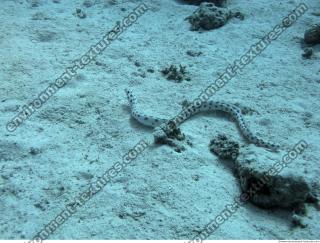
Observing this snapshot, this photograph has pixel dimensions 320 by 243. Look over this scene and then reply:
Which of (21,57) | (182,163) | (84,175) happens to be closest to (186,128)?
(182,163)

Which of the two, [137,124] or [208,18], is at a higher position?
[208,18]

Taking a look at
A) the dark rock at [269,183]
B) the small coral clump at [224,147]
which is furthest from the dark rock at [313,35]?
the dark rock at [269,183]

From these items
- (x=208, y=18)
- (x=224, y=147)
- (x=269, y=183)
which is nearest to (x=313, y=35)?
(x=208, y=18)

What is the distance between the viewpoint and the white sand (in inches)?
183

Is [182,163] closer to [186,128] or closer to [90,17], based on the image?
[186,128]

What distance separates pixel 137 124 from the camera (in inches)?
255

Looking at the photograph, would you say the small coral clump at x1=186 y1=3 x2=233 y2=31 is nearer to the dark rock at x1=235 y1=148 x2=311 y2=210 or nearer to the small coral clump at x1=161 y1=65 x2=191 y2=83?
the small coral clump at x1=161 y1=65 x2=191 y2=83

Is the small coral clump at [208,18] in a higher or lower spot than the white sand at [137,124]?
higher

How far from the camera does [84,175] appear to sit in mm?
5227

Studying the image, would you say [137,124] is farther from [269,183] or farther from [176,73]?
[269,183]

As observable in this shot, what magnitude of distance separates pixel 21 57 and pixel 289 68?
6.04 meters

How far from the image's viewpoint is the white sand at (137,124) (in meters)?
4.64

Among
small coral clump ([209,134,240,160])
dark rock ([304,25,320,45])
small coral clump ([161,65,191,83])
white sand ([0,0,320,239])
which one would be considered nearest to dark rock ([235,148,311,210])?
white sand ([0,0,320,239])

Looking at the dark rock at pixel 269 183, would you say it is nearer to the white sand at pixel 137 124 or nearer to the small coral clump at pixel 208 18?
the white sand at pixel 137 124
